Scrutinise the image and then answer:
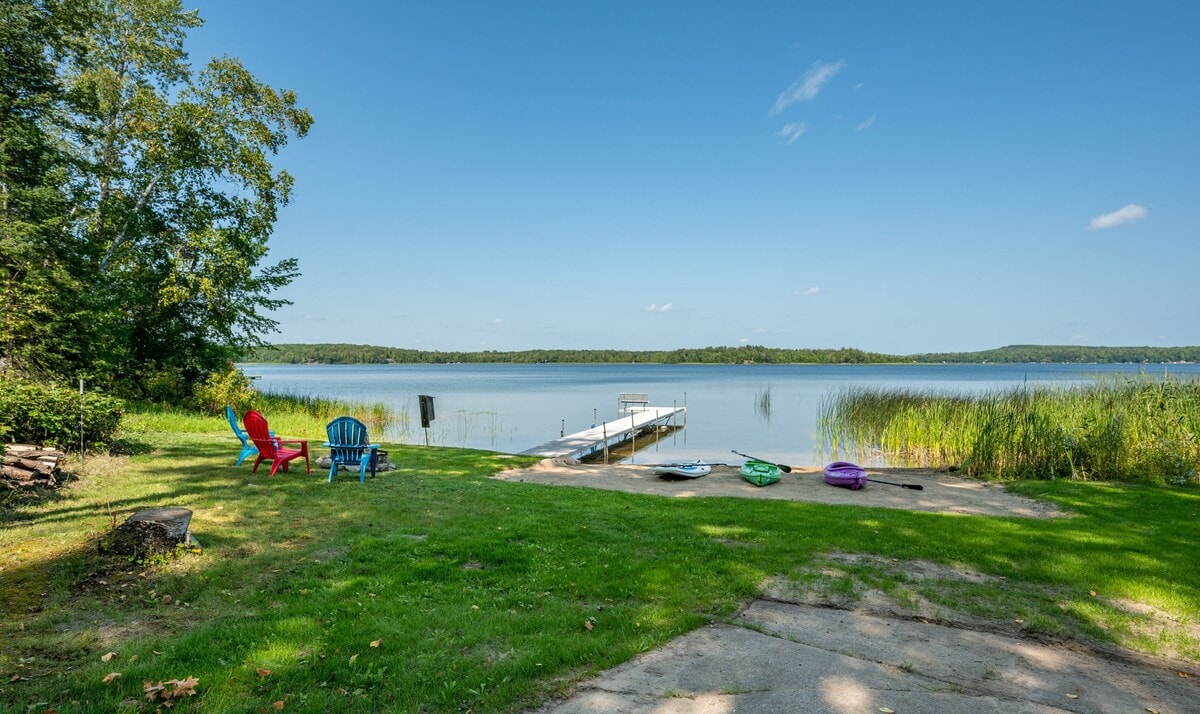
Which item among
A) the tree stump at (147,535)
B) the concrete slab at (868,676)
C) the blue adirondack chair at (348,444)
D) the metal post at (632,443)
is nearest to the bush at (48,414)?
the blue adirondack chair at (348,444)

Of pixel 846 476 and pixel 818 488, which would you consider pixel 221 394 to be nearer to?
A: pixel 818 488

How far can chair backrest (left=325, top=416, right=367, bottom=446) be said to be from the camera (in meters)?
8.84

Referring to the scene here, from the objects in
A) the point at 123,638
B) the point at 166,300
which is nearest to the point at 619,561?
the point at 123,638

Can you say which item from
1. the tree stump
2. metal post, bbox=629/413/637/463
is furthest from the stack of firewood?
metal post, bbox=629/413/637/463

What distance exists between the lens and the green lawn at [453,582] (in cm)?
305

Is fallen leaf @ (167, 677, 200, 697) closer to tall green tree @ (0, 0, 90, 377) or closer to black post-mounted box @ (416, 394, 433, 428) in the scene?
tall green tree @ (0, 0, 90, 377)

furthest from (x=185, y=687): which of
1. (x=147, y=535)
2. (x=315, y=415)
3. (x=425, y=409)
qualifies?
(x=315, y=415)

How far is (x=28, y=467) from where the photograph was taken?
256 inches

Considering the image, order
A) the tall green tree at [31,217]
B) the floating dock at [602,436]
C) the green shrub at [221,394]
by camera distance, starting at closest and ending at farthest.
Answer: the tall green tree at [31,217], the floating dock at [602,436], the green shrub at [221,394]

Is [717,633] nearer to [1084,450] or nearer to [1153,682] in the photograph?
[1153,682]

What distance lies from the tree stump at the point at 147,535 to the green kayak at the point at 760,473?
8.69 metres

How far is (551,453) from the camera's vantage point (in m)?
15.6

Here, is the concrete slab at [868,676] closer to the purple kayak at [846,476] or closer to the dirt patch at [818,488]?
the dirt patch at [818,488]

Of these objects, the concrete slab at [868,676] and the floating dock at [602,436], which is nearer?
the concrete slab at [868,676]
